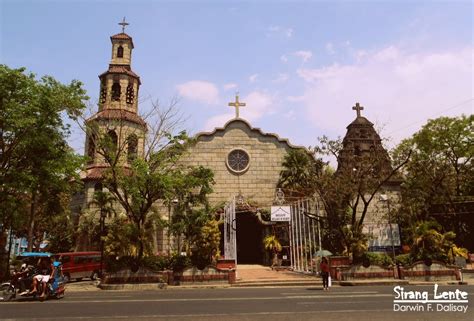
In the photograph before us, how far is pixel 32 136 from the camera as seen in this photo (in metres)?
17.8

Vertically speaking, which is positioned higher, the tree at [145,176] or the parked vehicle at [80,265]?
the tree at [145,176]

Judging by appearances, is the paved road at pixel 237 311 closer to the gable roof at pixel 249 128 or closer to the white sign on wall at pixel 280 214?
→ the white sign on wall at pixel 280 214

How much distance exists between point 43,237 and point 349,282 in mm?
34652

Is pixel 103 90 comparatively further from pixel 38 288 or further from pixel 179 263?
pixel 38 288

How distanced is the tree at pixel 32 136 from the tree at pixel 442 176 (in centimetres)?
2489

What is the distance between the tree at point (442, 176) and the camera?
98.2 ft

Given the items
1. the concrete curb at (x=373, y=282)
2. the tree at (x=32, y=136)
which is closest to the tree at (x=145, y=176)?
the tree at (x=32, y=136)

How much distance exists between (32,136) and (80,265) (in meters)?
9.63

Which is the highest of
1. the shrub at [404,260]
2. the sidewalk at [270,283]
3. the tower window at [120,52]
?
the tower window at [120,52]

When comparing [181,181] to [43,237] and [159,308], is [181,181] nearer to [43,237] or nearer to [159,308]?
[159,308]

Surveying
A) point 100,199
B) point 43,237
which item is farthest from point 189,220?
point 43,237

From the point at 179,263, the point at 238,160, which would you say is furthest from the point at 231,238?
the point at 238,160

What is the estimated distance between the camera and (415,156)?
99.7ft

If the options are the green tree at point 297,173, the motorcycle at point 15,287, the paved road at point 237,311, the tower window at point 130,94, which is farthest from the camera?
the tower window at point 130,94
